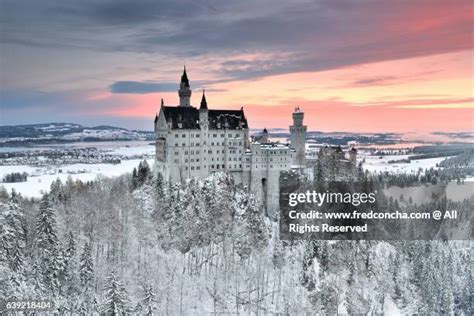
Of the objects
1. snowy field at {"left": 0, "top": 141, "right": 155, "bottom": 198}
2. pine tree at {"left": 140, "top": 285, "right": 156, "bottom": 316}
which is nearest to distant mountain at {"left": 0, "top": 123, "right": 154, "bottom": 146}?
snowy field at {"left": 0, "top": 141, "right": 155, "bottom": 198}

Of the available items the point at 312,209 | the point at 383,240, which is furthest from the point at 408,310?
the point at 312,209

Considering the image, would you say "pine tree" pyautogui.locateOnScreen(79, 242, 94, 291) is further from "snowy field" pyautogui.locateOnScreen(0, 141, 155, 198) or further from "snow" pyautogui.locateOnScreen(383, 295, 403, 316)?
"snow" pyautogui.locateOnScreen(383, 295, 403, 316)

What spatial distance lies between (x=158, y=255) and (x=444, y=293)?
3995 cm

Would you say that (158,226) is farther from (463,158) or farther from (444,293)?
(463,158)

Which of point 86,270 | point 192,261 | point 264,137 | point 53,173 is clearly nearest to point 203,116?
point 264,137

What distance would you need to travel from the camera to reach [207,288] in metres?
56.3

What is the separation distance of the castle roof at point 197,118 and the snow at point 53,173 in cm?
1397

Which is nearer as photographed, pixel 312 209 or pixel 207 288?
pixel 207 288

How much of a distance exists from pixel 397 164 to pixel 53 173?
272ft

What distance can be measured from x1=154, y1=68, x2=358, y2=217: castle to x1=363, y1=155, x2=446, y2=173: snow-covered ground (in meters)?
45.4

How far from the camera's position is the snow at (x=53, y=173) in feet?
277

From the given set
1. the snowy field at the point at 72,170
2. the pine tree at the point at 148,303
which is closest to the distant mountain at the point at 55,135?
the snowy field at the point at 72,170

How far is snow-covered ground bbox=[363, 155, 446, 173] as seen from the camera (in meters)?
116

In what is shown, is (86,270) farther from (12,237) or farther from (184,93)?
(184,93)
